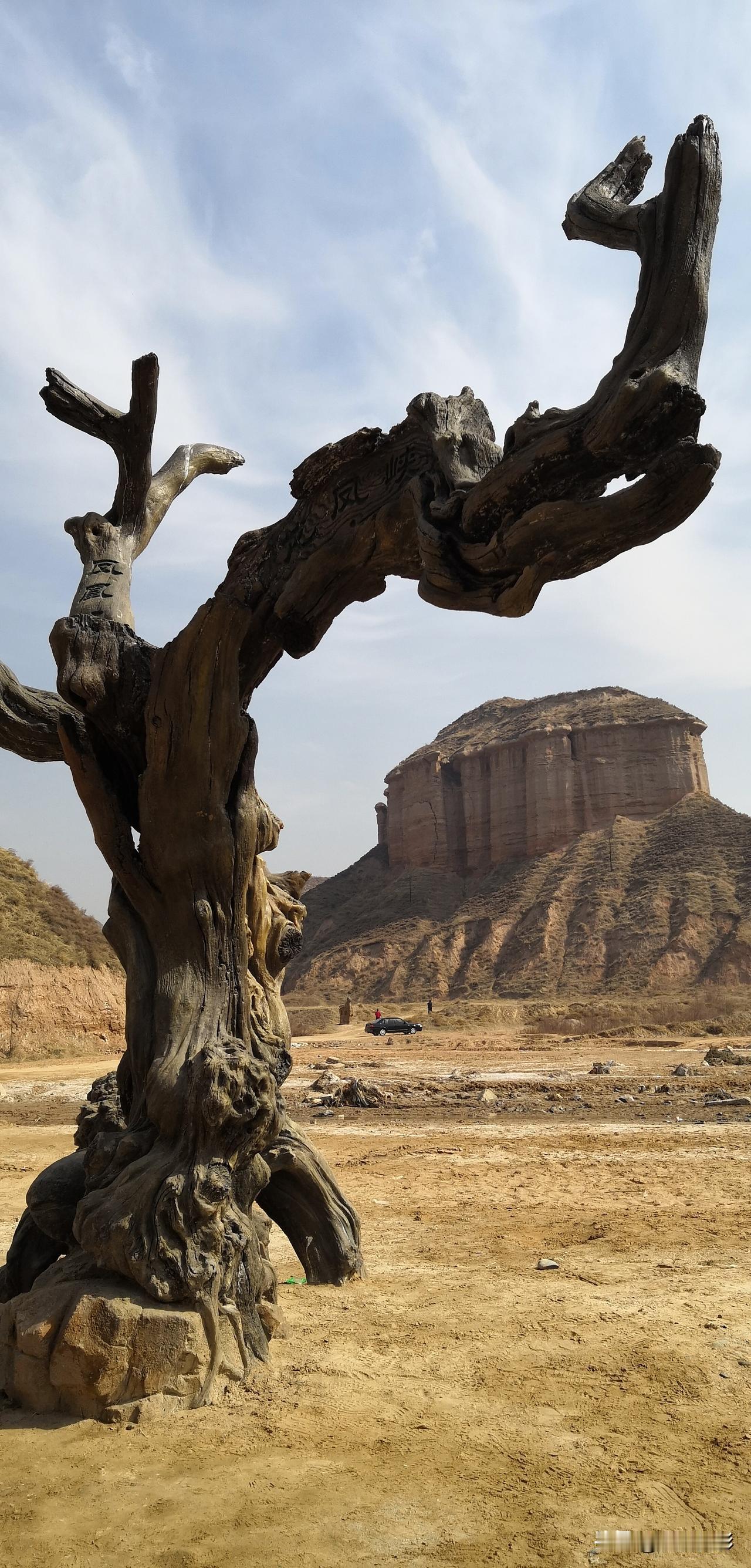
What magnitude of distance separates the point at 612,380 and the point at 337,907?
3087 inches

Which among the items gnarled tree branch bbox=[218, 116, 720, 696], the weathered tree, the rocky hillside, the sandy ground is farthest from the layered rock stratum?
gnarled tree branch bbox=[218, 116, 720, 696]

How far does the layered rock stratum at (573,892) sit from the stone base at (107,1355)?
168 ft

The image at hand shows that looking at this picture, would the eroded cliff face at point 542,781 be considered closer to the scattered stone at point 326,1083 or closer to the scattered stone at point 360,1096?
the scattered stone at point 326,1083

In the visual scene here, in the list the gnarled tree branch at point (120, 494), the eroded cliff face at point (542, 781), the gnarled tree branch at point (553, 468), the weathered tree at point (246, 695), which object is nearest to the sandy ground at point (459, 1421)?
the weathered tree at point (246, 695)

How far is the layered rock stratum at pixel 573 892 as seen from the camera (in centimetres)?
5631

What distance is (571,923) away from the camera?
2457 inches

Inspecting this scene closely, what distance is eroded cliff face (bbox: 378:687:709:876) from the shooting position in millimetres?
71938

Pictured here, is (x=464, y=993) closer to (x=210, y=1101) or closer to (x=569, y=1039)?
(x=569, y=1039)

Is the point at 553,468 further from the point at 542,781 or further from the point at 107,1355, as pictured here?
the point at 542,781

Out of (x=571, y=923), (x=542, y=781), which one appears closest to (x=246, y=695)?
(x=571, y=923)

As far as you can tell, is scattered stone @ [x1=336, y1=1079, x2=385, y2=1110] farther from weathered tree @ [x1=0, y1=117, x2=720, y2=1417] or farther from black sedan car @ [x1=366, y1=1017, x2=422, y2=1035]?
black sedan car @ [x1=366, y1=1017, x2=422, y2=1035]

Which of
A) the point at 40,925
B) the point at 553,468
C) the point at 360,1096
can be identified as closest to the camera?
the point at 553,468

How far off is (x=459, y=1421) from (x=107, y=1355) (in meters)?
1.23

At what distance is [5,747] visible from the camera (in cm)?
498
